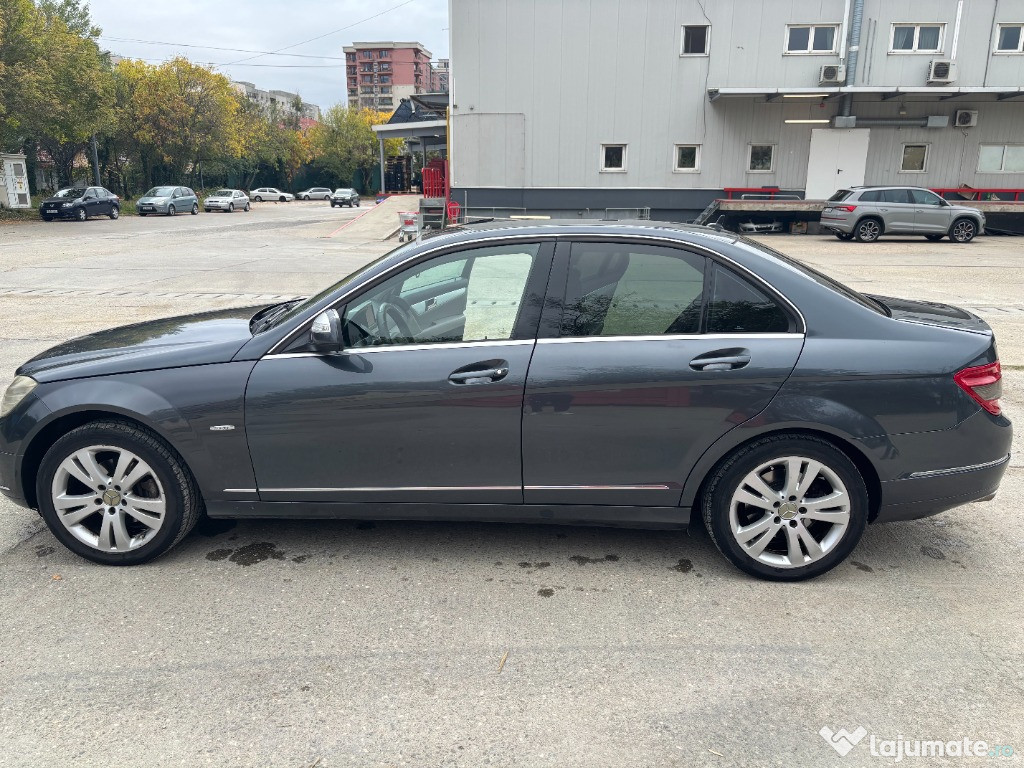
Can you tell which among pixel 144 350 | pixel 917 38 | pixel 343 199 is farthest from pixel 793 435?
pixel 343 199

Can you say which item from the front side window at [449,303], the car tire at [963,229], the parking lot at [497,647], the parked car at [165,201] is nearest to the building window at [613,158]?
the car tire at [963,229]

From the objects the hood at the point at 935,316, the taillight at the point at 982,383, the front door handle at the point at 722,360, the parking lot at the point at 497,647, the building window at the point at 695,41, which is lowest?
the parking lot at the point at 497,647

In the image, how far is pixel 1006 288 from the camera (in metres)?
13.4

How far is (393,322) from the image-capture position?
3666 millimetres

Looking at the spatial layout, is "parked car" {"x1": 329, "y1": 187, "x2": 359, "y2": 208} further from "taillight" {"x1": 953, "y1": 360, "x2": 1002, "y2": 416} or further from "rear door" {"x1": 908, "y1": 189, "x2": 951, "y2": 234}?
"taillight" {"x1": 953, "y1": 360, "x2": 1002, "y2": 416}

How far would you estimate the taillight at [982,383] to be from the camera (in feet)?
11.3

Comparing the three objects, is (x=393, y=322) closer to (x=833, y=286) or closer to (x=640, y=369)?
(x=640, y=369)

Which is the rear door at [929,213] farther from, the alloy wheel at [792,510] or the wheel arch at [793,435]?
the alloy wheel at [792,510]

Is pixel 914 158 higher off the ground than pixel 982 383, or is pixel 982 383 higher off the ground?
pixel 914 158

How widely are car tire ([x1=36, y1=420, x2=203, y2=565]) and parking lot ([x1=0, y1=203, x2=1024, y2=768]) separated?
14 cm

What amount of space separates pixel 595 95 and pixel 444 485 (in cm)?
2322

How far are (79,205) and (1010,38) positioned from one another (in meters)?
34.0

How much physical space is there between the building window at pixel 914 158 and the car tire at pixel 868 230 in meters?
5.21

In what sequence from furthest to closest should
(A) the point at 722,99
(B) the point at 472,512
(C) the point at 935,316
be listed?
(A) the point at 722,99 < (C) the point at 935,316 < (B) the point at 472,512
